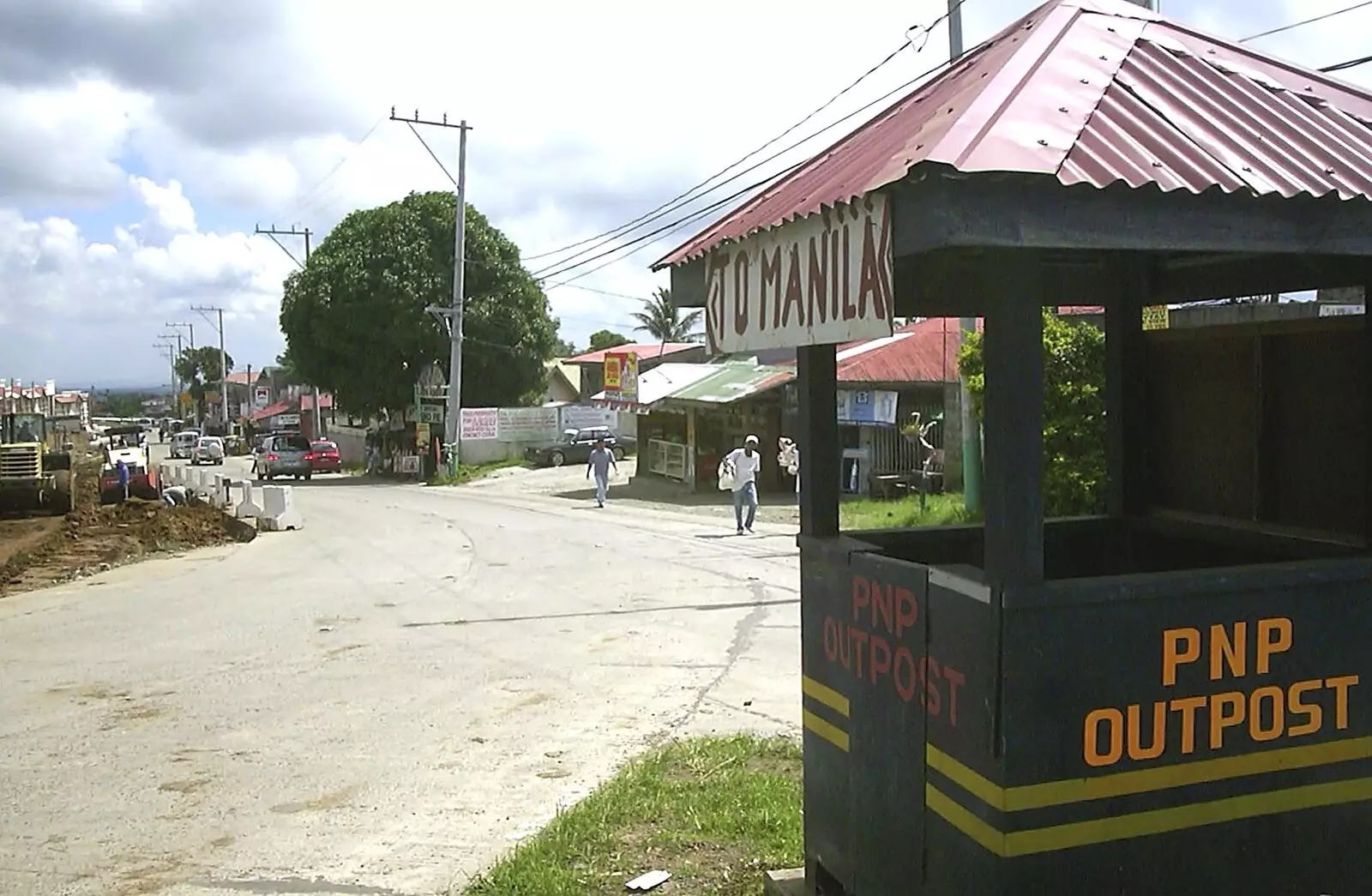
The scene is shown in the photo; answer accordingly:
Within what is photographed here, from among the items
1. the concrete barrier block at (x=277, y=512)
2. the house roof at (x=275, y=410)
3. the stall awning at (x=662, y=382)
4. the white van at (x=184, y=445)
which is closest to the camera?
the concrete barrier block at (x=277, y=512)

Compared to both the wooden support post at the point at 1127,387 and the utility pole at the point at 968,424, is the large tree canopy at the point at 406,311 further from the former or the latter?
the wooden support post at the point at 1127,387

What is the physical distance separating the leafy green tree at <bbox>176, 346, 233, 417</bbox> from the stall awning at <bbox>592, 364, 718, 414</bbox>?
100271mm

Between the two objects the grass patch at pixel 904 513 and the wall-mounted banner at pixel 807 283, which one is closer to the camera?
the wall-mounted banner at pixel 807 283

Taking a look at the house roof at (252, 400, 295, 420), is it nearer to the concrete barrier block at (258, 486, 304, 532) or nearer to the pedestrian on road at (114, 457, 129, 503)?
the pedestrian on road at (114, 457, 129, 503)

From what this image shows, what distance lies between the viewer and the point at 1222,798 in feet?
12.0

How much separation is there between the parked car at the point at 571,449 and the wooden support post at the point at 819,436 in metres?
41.4

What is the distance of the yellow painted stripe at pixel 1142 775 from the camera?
3475 millimetres

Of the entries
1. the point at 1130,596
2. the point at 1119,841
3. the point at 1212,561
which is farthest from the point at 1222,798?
the point at 1212,561

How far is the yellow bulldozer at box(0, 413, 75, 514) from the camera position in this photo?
29.3 meters

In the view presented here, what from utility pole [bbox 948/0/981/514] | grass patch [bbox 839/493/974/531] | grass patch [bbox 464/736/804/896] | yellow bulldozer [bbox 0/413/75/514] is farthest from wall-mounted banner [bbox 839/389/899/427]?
grass patch [bbox 464/736/804/896]

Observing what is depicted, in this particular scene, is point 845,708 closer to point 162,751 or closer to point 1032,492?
point 1032,492

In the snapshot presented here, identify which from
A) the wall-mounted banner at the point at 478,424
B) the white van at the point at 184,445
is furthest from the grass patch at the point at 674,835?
the white van at the point at 184,445

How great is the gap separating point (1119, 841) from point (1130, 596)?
724mm

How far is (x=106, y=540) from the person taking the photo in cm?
2344
